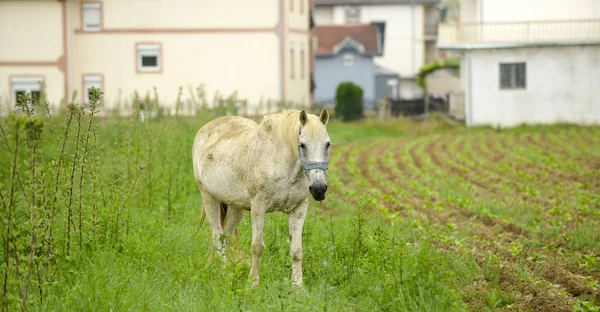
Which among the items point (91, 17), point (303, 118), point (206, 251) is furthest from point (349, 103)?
point (303, 118)

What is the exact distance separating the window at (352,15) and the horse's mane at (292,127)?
66833 millimetres

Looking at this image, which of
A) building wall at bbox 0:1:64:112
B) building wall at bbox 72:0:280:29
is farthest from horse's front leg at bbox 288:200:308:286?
building wall at bbox 0:1:64:112

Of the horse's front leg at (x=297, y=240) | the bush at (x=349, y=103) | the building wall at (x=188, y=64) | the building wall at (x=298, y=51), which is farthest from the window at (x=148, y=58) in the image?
the horse's front leg at (x=297, y=240)

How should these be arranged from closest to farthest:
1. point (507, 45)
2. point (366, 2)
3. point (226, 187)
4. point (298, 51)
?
point (226, 187)
point (507, 45)
point (298, 51)
point (366, 2)

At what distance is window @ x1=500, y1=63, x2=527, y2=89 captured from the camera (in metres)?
41.8

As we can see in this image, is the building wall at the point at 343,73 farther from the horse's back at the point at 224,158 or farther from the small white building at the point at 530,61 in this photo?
the horse's back at the point at 224,158

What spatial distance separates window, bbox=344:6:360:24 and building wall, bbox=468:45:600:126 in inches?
1370

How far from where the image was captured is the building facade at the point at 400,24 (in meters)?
74.7

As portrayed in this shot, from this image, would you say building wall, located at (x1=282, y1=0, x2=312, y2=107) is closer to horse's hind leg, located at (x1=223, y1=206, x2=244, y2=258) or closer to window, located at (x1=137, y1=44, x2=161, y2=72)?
window, located at (x1=137, y1=44, x2=161, y2=72)

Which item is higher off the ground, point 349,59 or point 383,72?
point 349,59

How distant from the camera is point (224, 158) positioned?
11.1m

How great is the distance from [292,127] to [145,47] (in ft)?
108

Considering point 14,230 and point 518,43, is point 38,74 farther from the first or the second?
point 14,230

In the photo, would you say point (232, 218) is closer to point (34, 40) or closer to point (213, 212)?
point (213, 212)
